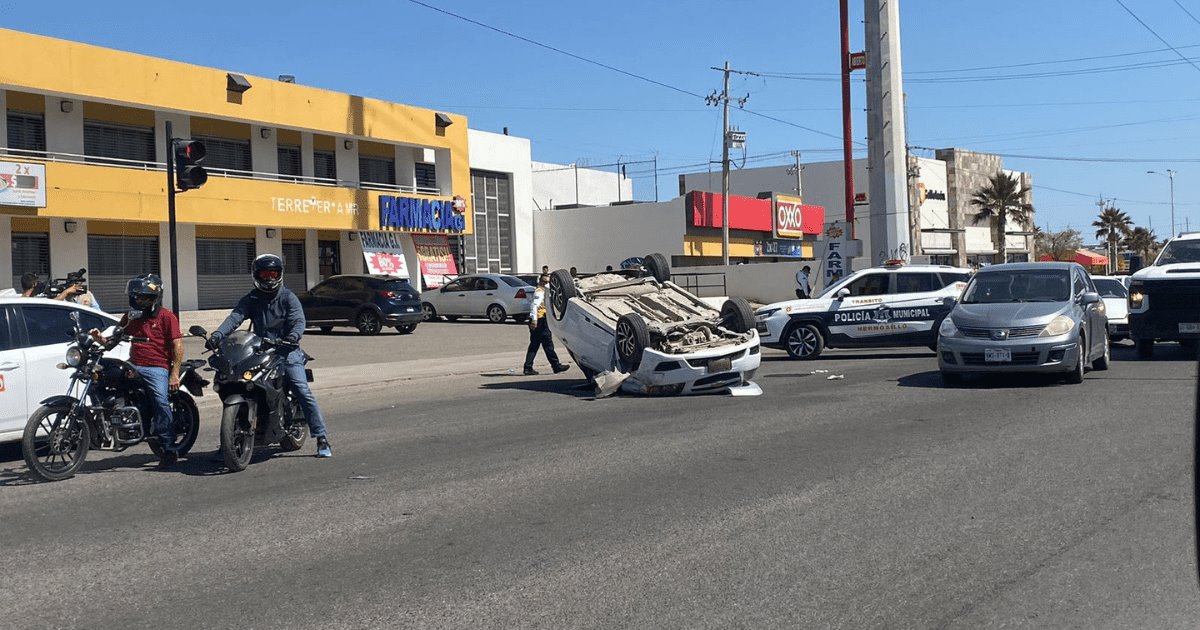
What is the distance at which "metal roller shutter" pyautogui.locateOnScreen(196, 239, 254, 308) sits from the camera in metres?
35.1

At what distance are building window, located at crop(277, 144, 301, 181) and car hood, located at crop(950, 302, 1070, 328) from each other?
27.0m

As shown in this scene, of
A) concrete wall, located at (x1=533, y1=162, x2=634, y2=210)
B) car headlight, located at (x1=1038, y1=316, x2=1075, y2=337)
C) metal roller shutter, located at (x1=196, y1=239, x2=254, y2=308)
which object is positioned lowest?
car headlight, located at (x1=1038, y1=316, x2=1075, y2=337)

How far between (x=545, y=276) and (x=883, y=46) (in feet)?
64.7

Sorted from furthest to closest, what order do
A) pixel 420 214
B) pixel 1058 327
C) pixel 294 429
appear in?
pixel 420 214, pixel 1058 327, pixel 294 429

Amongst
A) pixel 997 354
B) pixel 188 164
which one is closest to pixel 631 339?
pixel 997 354

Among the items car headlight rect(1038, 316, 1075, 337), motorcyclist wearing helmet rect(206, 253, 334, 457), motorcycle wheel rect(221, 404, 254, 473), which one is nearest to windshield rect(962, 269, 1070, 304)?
car headlight rect(1038, 316, 1075, 337)

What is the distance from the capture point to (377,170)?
137ft

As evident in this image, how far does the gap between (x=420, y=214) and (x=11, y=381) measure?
30188 mm

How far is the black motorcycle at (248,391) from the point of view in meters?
9.62

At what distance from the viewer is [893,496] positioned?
805 centimetres

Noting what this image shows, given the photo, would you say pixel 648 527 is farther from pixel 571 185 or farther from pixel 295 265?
pixel 571 185

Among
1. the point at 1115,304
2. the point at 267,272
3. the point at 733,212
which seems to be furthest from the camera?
the point at 733,212

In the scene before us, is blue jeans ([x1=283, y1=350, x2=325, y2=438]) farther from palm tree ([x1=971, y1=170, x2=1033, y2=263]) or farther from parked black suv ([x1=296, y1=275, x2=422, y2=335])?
palm tree ([x1=971, y1=170, x2=1033, y2=263])

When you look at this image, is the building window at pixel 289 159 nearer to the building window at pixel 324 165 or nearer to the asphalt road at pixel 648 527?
the building window at pixel 324 165
